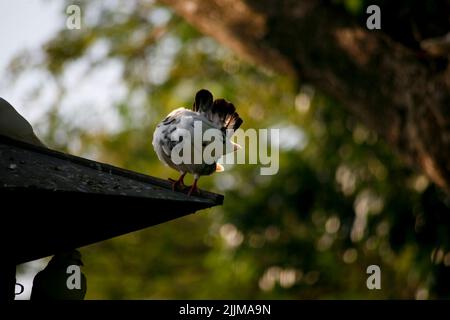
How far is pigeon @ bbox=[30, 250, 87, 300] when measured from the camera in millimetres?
3756

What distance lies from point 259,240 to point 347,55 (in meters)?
5.16

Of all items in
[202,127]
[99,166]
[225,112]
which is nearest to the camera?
[99,166]

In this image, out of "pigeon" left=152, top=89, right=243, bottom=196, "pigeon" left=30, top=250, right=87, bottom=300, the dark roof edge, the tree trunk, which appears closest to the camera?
the dark roof edge

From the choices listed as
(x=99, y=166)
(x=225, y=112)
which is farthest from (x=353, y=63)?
(x=99, y=166)

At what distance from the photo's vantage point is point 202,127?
15.8 ft

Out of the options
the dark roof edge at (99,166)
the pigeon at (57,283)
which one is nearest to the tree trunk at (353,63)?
the dark roof edge at (99,166)

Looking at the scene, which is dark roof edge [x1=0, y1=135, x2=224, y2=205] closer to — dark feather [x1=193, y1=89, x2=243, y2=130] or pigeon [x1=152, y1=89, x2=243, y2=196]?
pigeon [x1=152, y1=89, x2=243, y2=196]

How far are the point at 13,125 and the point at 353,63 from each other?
12.0 ft

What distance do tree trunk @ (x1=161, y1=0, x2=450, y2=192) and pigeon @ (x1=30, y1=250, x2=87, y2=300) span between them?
3256mm

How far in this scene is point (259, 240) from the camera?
11898 mm

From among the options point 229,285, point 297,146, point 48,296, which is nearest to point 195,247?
point 229,285

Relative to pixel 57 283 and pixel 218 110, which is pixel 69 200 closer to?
pixel 57 283

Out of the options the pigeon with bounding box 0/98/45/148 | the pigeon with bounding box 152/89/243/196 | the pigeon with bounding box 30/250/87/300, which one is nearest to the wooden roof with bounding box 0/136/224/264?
the pigeon with bounding box 30/250/87/300
